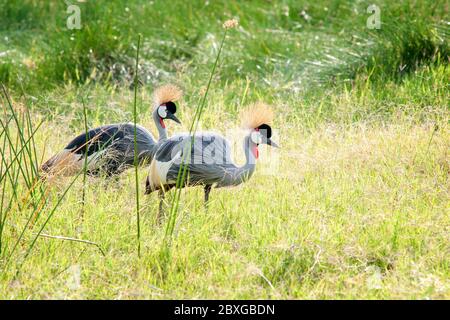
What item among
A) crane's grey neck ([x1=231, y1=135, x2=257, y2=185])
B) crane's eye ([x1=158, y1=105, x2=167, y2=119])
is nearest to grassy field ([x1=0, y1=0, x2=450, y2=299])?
crane's grey neck ([x1=231, y1=135, x2=257, y2=185])

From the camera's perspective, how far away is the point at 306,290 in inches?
144

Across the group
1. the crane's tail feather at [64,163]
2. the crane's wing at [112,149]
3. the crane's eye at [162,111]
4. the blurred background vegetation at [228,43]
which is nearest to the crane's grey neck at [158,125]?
the crane's eye at [162,111]

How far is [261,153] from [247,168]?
2.41 ft

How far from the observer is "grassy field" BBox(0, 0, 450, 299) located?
12.3ft

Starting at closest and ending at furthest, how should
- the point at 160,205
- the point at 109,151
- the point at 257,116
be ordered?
the point at 160,205 → the point at 257,116 → the point at 109,151

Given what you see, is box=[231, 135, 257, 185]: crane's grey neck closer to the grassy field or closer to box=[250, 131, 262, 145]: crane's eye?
box=[250, 131, 262, 145]: crane's eye

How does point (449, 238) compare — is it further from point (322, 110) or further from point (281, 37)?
point (281, 37)

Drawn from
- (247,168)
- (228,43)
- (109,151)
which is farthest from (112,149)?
(228,43)

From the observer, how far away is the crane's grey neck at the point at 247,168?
4554 millimetres

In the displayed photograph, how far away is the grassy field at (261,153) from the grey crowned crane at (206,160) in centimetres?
13

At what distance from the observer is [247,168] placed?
458cm

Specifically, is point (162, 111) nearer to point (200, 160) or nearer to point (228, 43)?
point (200, 160)

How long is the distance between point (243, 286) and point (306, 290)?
0.25 m
